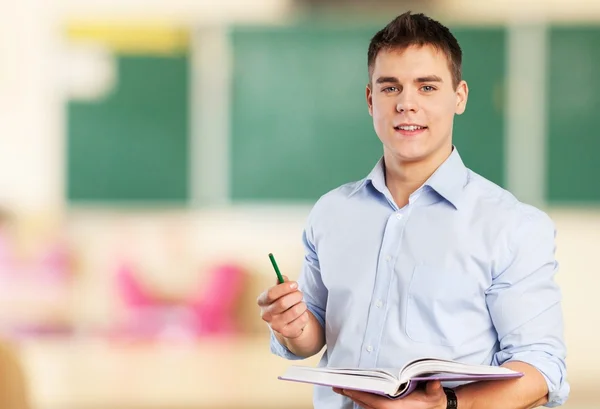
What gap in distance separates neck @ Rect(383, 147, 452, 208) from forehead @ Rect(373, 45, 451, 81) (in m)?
0.15

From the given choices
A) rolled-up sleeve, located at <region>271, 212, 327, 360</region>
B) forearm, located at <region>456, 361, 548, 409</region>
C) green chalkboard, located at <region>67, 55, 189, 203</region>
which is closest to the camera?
forearm, located at <region>456, 361, 548, 409</region>

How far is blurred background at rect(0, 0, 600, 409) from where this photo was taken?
610cm

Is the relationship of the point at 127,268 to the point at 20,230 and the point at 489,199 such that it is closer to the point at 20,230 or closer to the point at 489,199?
the point at 20,230

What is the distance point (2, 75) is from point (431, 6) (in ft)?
9.01

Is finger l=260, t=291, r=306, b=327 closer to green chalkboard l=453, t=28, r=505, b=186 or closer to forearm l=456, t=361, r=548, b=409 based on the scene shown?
forearm l=456, t=361, r=548, b=409

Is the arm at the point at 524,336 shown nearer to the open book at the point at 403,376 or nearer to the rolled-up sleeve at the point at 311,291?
the open book at the point at 403,376

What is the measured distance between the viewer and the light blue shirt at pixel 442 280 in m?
1.60

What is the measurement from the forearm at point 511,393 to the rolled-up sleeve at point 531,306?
13 millimetres

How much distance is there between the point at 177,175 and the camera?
6195mm

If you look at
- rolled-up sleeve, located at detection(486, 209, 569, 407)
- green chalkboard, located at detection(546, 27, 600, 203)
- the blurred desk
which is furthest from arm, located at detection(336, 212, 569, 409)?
green chalkboard, located at detection(546, 27, 600, 203)

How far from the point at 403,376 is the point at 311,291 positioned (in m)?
0.42

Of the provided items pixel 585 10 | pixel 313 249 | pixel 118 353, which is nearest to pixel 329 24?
pixel 585 10

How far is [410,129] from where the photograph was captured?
1655mm

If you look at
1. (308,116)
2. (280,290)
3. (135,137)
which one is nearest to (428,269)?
(280,290)
